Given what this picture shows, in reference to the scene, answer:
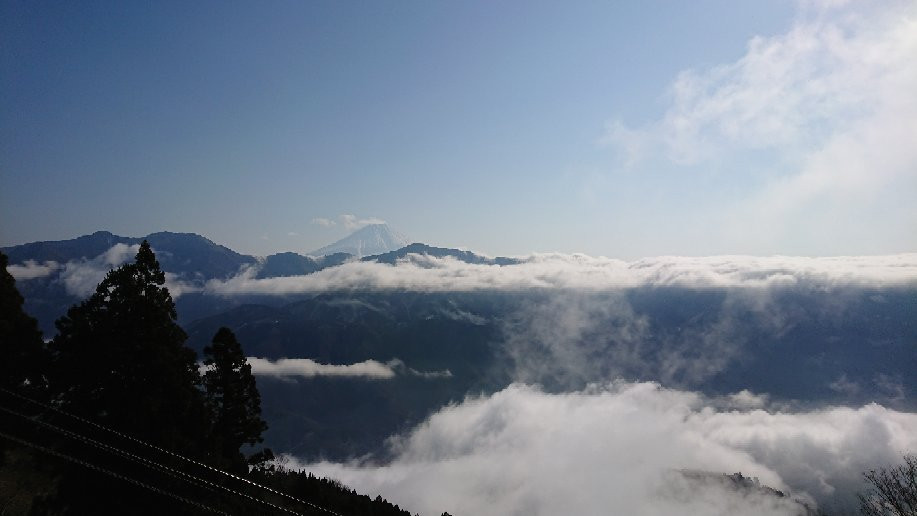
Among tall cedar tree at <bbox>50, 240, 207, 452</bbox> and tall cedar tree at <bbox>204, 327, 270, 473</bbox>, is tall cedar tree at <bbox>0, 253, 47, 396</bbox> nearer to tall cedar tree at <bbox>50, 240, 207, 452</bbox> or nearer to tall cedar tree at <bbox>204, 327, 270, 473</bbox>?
tall cedar tree at <bbox>50, 240, 207, 452</bbox>

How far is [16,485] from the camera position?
2573 centimetres

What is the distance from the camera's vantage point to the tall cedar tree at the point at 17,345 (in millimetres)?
26781

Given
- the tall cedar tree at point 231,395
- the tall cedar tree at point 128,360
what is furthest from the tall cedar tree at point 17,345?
the tall cedar tree at point 231,395

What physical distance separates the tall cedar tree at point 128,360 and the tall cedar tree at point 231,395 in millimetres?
13743

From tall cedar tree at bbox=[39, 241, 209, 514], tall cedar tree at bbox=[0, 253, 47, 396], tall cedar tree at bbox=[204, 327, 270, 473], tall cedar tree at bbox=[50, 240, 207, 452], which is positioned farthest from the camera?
tall cedar tree at bbox=[204, 327, 270, 473]

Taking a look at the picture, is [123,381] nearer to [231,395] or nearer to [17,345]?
[17,345]

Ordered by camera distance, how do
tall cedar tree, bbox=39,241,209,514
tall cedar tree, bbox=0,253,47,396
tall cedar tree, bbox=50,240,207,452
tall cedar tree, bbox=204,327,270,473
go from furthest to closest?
1. tall cedar tree, bbox=204,327,270,473
2. tall cedar tree, bbox=0,253,47,396
3. tall cedar tree, bbox=50,240,207,452
4. tall cedar tree, bbox=39,241,209,514

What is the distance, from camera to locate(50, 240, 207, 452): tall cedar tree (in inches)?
1038

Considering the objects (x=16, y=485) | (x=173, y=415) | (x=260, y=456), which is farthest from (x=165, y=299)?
(x=260, y=456)

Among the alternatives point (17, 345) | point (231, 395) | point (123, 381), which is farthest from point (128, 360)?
point (231, 395)

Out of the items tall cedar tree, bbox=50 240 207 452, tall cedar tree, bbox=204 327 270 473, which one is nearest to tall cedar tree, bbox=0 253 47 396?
tall cedar tree, bbox=50 240 207 452

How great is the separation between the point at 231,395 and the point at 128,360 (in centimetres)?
1769

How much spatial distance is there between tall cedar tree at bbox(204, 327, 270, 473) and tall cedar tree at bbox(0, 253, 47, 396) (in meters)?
13.0

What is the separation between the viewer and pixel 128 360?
2661cm
